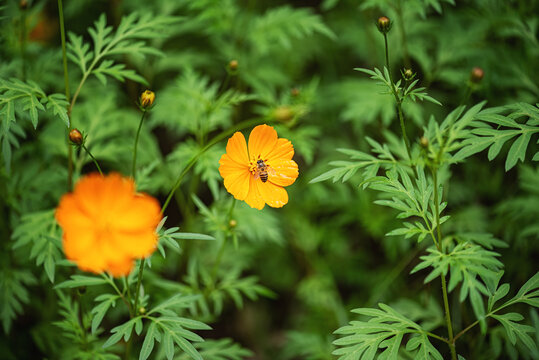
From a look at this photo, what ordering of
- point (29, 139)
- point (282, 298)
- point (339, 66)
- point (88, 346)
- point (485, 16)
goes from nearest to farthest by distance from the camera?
point (88, 346) < point (29, 139) < point (485, 16) < point (282, 298) < point (339, 66)

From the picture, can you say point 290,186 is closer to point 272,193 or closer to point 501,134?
point 272,193

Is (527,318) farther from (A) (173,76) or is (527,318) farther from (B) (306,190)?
(A) (173,76)

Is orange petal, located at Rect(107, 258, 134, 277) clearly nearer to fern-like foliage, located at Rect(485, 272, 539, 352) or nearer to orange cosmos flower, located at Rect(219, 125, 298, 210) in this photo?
orange cosmos flower, located at Rect(219, 125, 298, 210)

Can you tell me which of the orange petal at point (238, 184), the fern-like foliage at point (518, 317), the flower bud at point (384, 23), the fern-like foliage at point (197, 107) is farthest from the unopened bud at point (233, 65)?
the fern-like foliage at point (518, 317)

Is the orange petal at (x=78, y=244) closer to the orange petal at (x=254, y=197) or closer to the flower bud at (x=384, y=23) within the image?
the orange petal at (x=254, y=197)

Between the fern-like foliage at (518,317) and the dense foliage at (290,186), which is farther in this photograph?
the dense foliage at (290,186)

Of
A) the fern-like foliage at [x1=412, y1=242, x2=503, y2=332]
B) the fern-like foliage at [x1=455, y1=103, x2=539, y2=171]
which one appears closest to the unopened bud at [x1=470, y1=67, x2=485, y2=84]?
the fern-like foliage at [x1=455, y1=103, x2=539, y2=171]

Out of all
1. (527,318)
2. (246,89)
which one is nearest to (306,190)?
(246,89)
